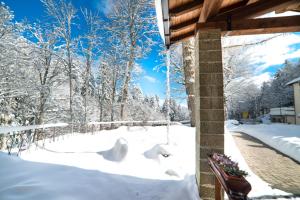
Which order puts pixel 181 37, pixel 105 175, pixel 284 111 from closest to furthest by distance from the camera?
1. pixel 105 175
2. pixel 181 37
3. pixel 284 111

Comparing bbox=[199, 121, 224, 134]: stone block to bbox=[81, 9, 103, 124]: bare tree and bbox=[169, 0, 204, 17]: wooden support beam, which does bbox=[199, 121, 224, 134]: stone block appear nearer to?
bbox=[169, 0, 204, 17]: wooden support beam

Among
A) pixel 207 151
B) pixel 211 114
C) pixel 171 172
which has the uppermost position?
pixel 211 114

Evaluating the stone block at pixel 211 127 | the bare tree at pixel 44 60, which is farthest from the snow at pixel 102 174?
the bare tree at pixel 44 60

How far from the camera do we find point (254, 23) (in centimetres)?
405

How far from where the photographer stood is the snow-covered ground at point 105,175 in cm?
334

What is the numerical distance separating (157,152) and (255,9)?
4222 mm

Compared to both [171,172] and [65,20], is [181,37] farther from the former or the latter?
[65,20]

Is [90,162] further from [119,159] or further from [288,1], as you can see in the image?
[288,1]

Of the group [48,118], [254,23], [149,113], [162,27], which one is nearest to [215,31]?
[254,23]

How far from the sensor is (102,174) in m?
4.54

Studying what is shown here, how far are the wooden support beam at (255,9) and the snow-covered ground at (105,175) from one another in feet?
10.4

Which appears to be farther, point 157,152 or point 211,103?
point 157,152

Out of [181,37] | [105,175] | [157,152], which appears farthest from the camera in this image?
[157,152]

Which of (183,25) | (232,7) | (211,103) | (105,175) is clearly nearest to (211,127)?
(211,103)
